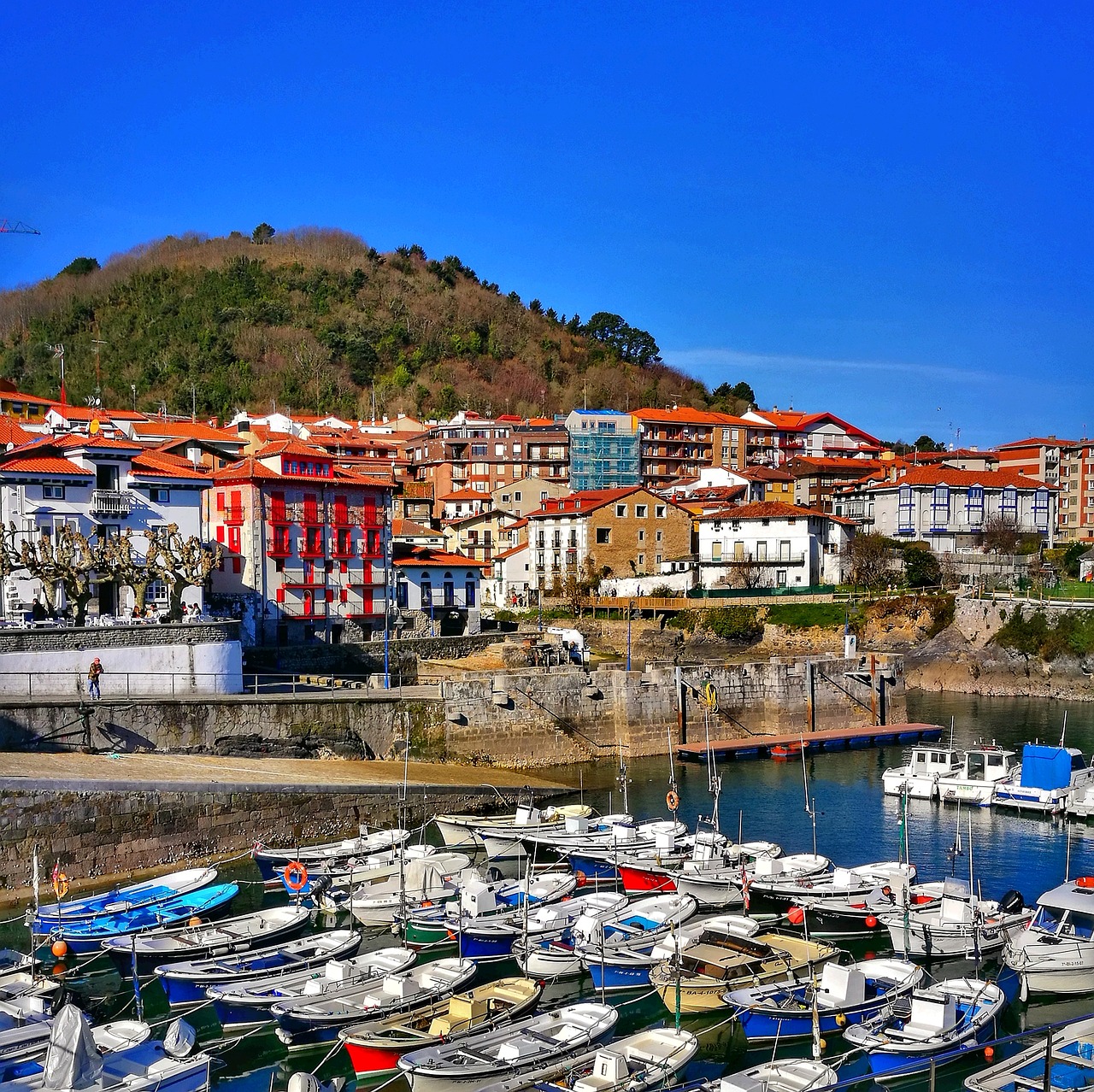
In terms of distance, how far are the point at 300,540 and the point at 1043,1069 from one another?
45355mm

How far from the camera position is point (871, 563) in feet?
288

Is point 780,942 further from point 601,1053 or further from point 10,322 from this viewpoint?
point 10,322

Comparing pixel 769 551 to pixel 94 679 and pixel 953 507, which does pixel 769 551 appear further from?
pixel 94 679

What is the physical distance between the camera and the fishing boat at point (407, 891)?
27.7 m

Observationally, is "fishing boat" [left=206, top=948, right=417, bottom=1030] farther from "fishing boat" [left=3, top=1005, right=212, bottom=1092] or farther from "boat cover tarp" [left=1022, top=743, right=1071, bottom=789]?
"boat cover tarp" [left=1022, top=743, right=1071, bottom=789]

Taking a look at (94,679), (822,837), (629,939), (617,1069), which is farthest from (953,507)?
(617,1069)

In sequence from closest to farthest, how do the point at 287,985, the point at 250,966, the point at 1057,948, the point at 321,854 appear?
the point at 287,985 < the point at 250,966 < the point at 1057,948 < the point at 321,854

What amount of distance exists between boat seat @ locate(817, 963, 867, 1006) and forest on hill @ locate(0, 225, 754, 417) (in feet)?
406

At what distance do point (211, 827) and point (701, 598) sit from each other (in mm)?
55963

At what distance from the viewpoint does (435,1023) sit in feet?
69.2

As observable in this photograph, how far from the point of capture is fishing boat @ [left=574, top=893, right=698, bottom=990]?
2416 centimetres

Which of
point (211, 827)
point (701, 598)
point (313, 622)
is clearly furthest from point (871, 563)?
point (211, 827)

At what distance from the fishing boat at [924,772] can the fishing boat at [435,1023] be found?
78.4ft

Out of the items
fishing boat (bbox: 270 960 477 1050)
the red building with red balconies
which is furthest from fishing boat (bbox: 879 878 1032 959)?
the red building with red balconies
